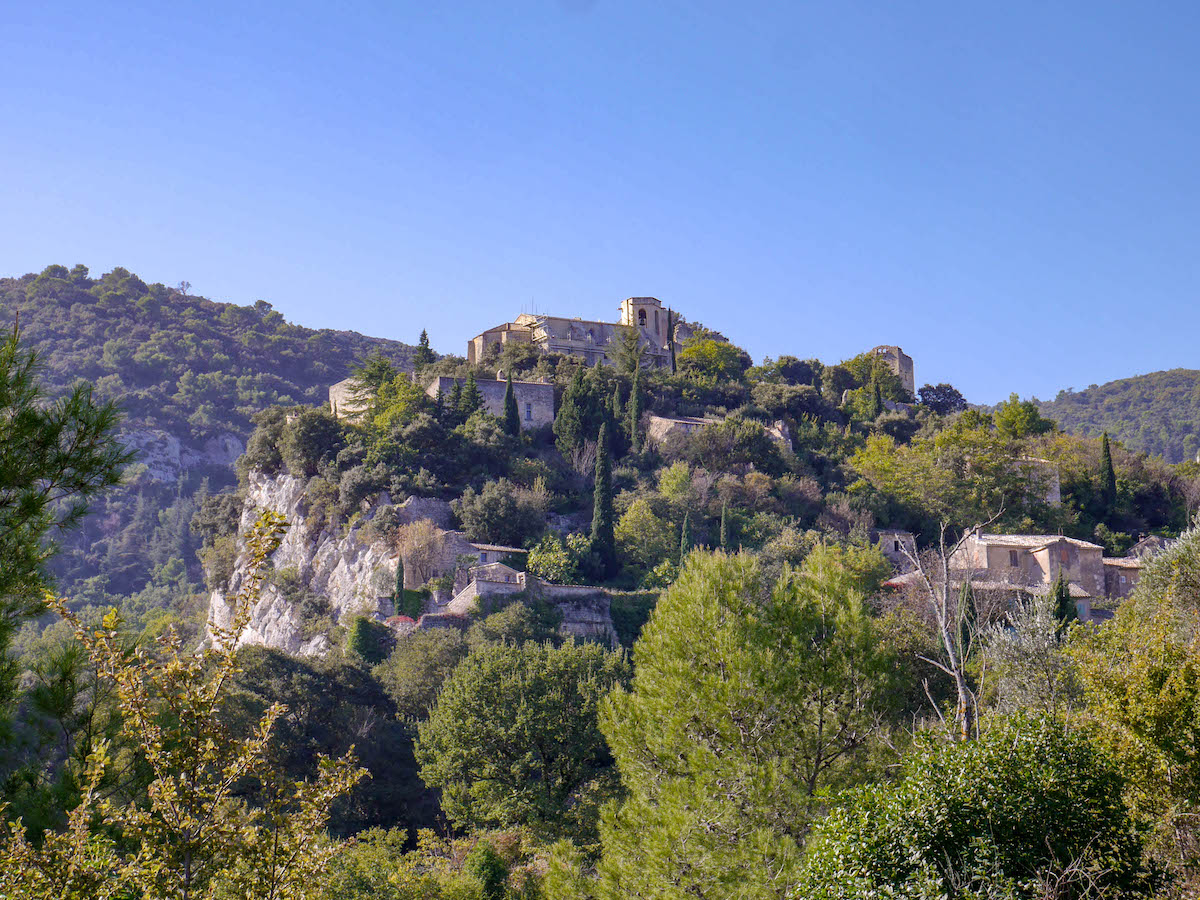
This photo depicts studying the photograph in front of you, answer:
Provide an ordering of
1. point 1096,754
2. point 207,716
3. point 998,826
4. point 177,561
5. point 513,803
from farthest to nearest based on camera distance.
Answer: point 177,561 < point 513,803 < point 1096,754 < point 998,826 < point 207,716

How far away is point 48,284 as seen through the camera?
109 meters

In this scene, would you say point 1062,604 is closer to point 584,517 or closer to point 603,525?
point 603,525

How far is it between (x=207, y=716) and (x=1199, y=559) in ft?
63.9

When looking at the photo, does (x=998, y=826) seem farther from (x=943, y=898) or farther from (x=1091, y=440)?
(x=1091, y=440)

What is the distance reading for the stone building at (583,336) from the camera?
198 ft

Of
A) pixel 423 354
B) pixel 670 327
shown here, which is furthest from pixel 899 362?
pixel 423 354

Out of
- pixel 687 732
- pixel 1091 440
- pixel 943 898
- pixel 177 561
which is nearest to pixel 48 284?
pixel 177 561

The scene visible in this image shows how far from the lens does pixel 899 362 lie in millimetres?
70000

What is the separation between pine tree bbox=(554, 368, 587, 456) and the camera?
156 feet

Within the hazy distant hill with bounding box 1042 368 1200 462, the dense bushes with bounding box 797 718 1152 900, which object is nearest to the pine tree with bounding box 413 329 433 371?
the dense bushes with bounding box 797 718 1152 900

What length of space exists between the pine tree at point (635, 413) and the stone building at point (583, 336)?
8.39 metres

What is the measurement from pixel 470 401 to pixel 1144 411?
92.9 metres

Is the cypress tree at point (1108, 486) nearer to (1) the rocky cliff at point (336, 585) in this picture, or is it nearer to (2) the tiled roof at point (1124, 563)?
(2) the tiled roof at point (1124, 563)

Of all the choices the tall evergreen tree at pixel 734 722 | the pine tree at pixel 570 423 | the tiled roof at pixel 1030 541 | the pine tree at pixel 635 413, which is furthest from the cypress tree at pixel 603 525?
the tall evergreen tree at pixel 734 722
